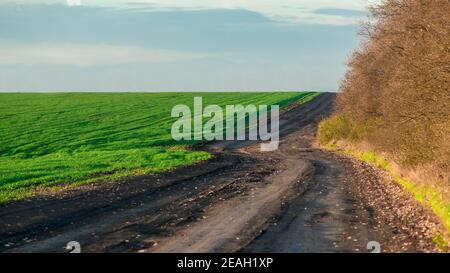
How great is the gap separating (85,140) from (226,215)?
3653 cm

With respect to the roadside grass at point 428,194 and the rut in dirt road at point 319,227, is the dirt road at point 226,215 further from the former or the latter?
the roadside grass at point 428,194

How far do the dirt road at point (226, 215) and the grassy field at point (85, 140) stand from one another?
3.62 meters

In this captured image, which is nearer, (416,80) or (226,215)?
(226,215)

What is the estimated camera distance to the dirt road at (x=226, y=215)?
15.5 metres

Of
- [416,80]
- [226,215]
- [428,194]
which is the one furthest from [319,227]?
[416,80]

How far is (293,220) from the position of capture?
18672 millimetres

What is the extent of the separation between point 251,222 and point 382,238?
4.29 m

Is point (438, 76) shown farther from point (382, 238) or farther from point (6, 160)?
point (6, 160)

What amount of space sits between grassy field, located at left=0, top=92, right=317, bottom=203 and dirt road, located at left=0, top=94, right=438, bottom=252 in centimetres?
362

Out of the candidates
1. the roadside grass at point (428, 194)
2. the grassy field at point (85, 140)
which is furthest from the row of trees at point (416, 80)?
the grassy field at point (85, 140)

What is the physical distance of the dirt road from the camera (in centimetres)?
1549

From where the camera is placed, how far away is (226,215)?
19500 mm

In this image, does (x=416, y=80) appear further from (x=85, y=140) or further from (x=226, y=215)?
(x=85, y=140)

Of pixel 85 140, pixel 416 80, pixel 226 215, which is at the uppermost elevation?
pixel 416 80
